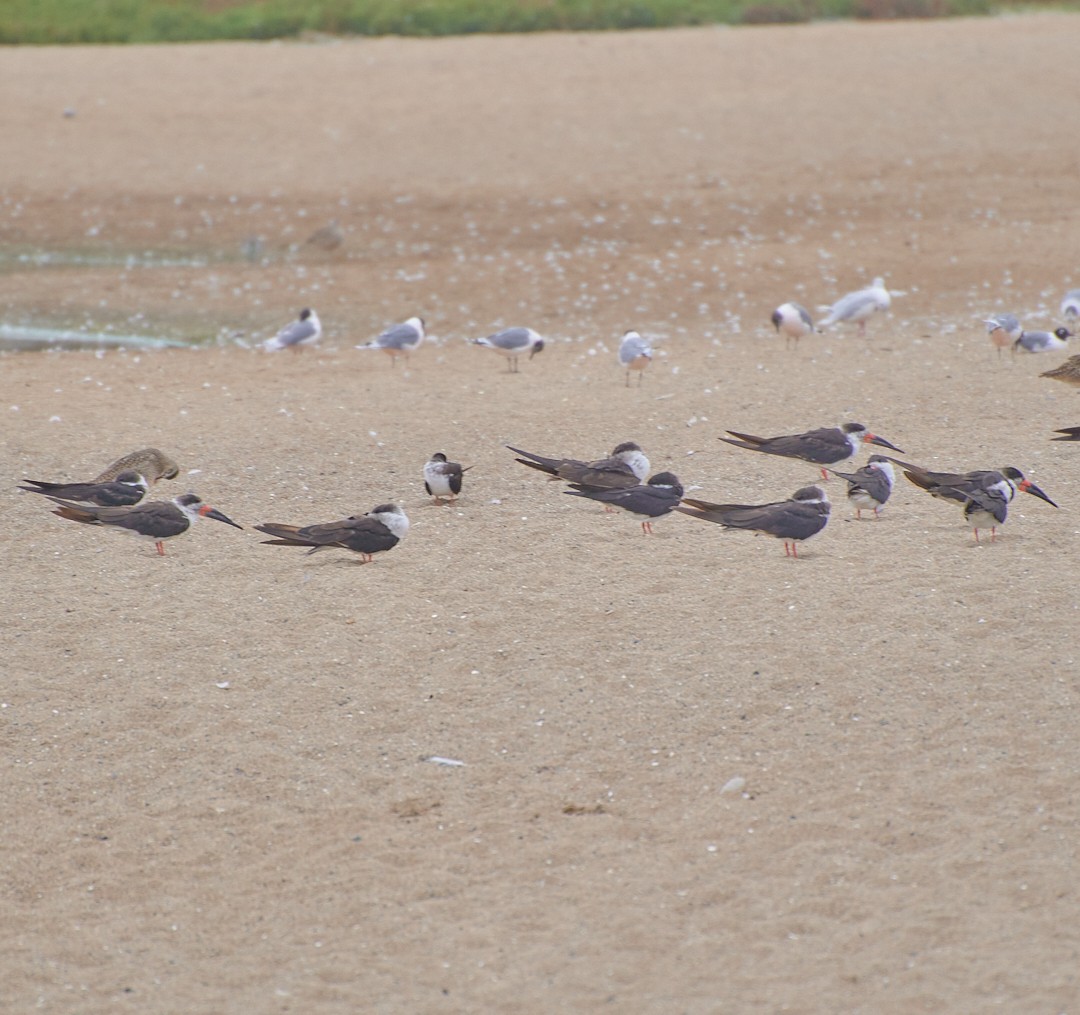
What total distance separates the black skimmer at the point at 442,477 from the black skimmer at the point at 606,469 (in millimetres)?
400

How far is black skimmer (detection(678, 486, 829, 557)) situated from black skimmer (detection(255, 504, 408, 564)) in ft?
5.54

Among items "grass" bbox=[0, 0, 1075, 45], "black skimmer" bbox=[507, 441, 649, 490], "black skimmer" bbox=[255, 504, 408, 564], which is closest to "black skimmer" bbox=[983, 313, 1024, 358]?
"black skimmer" bbox=[507, 441, 649, 490]

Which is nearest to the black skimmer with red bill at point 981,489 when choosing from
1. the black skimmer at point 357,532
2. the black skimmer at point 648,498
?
the black skimmer at point 648,498

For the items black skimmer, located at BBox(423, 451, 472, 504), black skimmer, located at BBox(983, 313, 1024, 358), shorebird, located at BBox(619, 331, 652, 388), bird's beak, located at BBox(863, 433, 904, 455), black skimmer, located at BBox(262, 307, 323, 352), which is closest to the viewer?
black skimmer, located at BBox(423, 451, 472, 504)

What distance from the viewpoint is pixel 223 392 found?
12453 millimetres

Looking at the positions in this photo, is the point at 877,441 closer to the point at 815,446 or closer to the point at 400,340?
the point at 815,446

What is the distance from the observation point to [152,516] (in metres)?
8.60

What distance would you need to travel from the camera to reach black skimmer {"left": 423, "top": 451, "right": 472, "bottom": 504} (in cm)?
919

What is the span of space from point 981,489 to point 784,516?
3.86ft

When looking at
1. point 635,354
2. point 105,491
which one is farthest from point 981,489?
point 105,491

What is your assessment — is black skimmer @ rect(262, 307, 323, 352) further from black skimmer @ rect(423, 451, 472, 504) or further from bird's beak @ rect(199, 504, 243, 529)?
bird's beak @ rect(199, 504, 243, 529)

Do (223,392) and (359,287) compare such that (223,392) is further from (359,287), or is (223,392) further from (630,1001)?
(630,1001)

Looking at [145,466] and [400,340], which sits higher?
[400,340]

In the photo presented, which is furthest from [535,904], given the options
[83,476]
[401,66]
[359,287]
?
[401,66]
